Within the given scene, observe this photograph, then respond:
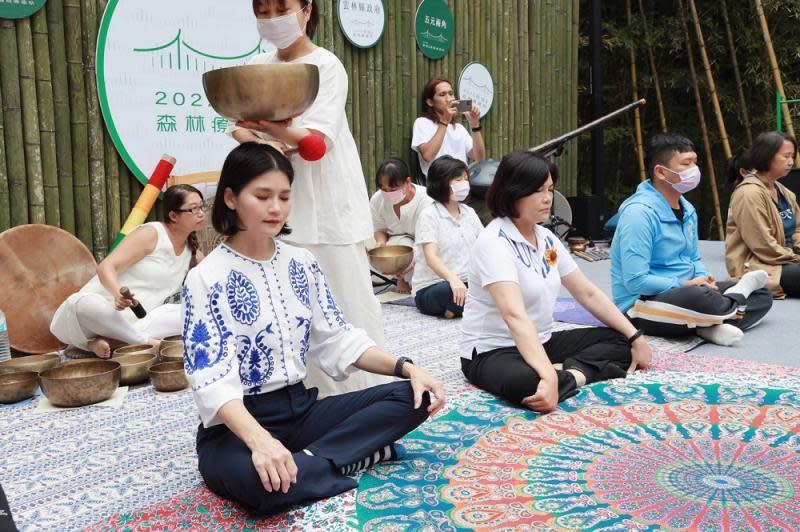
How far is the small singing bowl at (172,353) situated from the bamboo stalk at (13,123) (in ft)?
4.24

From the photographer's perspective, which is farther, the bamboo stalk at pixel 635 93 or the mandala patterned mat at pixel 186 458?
the bamboo stalk at pixel 635 93

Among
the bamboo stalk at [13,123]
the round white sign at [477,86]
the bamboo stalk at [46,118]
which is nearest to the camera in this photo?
the bamboo stalk at [13,123]

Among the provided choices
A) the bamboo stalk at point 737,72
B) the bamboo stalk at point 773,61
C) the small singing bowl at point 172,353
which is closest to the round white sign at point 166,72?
the small singing bowl at point 172,353

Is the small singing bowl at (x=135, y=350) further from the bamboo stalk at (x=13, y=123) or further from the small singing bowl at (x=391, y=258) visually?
the small singing bowl at (x=391, y=258)

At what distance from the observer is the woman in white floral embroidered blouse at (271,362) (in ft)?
5.96

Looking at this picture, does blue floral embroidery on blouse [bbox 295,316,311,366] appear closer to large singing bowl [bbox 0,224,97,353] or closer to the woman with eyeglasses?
the woman with eyeglasses

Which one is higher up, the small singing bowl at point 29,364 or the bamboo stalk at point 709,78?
the bamboo stalk at point 709,78

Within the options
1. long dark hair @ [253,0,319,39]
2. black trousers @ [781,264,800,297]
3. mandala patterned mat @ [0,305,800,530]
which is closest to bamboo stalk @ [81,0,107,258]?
mandala patterned mat @ [0,305,800,530]

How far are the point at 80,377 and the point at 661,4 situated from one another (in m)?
7.89

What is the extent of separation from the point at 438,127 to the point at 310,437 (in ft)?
13.5

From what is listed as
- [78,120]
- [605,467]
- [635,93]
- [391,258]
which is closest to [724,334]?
[605,467]

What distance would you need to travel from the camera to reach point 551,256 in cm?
286

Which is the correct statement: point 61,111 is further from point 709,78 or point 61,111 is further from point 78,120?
point 709,78

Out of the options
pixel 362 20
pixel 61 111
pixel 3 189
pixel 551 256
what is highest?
pixel 362 20
